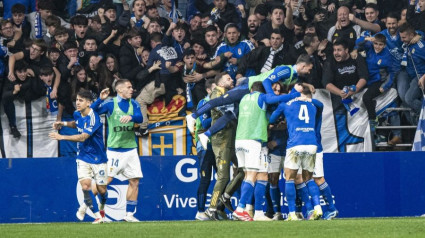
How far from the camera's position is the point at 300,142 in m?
14.6

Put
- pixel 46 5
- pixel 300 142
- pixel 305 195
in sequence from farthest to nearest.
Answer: pixel 46 5 → pixel 305 195 → pixel 300 142

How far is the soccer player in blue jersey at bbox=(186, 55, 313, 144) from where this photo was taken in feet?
49.2

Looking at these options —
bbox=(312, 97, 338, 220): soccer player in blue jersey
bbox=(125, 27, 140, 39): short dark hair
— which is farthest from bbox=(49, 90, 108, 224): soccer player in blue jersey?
bbox=(125, 27, 140, 39): short dark hair

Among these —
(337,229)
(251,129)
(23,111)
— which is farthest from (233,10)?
(337,229)

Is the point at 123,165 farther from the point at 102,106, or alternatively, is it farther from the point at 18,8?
the point at 18,8

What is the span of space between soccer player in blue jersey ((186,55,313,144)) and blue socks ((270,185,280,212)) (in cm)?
141

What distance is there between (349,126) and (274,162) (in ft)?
11.6

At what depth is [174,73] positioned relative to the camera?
19.7 metres

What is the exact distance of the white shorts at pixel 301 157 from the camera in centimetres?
1457

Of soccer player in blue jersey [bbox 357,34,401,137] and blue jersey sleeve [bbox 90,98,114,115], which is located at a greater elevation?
soccer player in blue jersey [bbox 357,34,401,137]

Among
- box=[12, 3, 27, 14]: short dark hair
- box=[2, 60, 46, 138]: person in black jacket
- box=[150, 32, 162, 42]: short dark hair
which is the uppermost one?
box=[12, 3, 27, 14]: short dark hair

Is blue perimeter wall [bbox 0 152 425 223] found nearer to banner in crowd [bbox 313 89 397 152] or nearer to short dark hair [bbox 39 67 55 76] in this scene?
banner in crowd [bbox 313 89 397 152]

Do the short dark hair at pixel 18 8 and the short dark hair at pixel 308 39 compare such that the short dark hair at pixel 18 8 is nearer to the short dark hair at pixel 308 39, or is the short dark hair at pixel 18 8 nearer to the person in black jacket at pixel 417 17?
the short dark hair at pixel 308 39

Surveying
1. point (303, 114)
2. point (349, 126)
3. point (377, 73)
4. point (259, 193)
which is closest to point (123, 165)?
point (259, 193)
